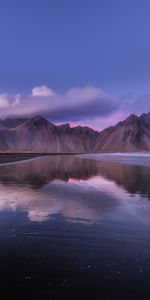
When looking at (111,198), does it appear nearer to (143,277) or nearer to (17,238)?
(17,238)

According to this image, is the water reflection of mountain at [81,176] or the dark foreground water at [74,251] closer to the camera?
the dark foreground water at [74,251]

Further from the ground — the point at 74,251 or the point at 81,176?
the point at 74,251

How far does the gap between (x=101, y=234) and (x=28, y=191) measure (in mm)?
13085

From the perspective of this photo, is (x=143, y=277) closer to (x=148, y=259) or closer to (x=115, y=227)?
(x=148, y=259)

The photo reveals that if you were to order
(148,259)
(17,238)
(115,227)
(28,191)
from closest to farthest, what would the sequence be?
(148,259) → (17,238) → (115,227) → (28,191)

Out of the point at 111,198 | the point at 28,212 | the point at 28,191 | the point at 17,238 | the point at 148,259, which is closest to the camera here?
the point at 148,259

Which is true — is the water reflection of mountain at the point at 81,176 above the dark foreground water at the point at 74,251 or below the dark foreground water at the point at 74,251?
below

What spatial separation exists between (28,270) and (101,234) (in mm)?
4179

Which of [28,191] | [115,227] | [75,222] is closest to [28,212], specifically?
[75,222]

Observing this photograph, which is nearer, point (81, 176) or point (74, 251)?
point (74, 251)

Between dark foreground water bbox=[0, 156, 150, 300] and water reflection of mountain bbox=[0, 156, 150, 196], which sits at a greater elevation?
dark foreground water bbox=[0, 156, 150, 300]

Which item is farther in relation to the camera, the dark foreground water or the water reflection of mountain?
the water reflection of mountain

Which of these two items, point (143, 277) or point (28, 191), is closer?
point (143, 277)

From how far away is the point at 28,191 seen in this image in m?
24.8
